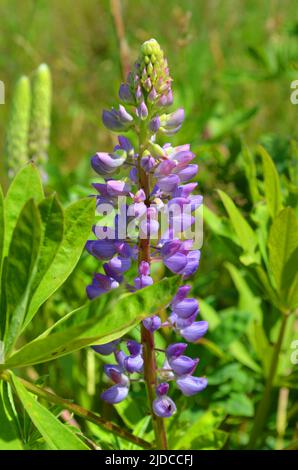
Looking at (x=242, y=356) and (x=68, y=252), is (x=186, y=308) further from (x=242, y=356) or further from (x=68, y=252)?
(x=242, y=356)

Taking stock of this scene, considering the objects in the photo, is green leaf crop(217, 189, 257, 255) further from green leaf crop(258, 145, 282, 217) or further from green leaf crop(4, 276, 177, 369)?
green leaf crop(4, 276, 177, 369)

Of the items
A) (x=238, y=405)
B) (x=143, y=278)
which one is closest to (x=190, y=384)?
(x=143, y=278)

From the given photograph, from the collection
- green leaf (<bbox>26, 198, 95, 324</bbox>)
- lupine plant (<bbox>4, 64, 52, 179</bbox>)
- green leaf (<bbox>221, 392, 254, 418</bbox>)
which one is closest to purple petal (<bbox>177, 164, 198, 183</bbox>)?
green leaf (<bbox>26, 198, 95, 324</bbox>)

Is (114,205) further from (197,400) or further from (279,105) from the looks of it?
(279,105)

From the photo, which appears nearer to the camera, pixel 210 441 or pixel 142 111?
pixel 142 111

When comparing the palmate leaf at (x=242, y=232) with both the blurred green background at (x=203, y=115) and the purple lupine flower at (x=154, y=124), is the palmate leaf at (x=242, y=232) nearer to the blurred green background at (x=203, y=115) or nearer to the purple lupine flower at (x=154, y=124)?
the blurred green background at (x=203, y=115)

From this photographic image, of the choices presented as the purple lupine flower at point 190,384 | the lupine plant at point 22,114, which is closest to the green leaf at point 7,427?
the purple lupine flower at point 190,384
